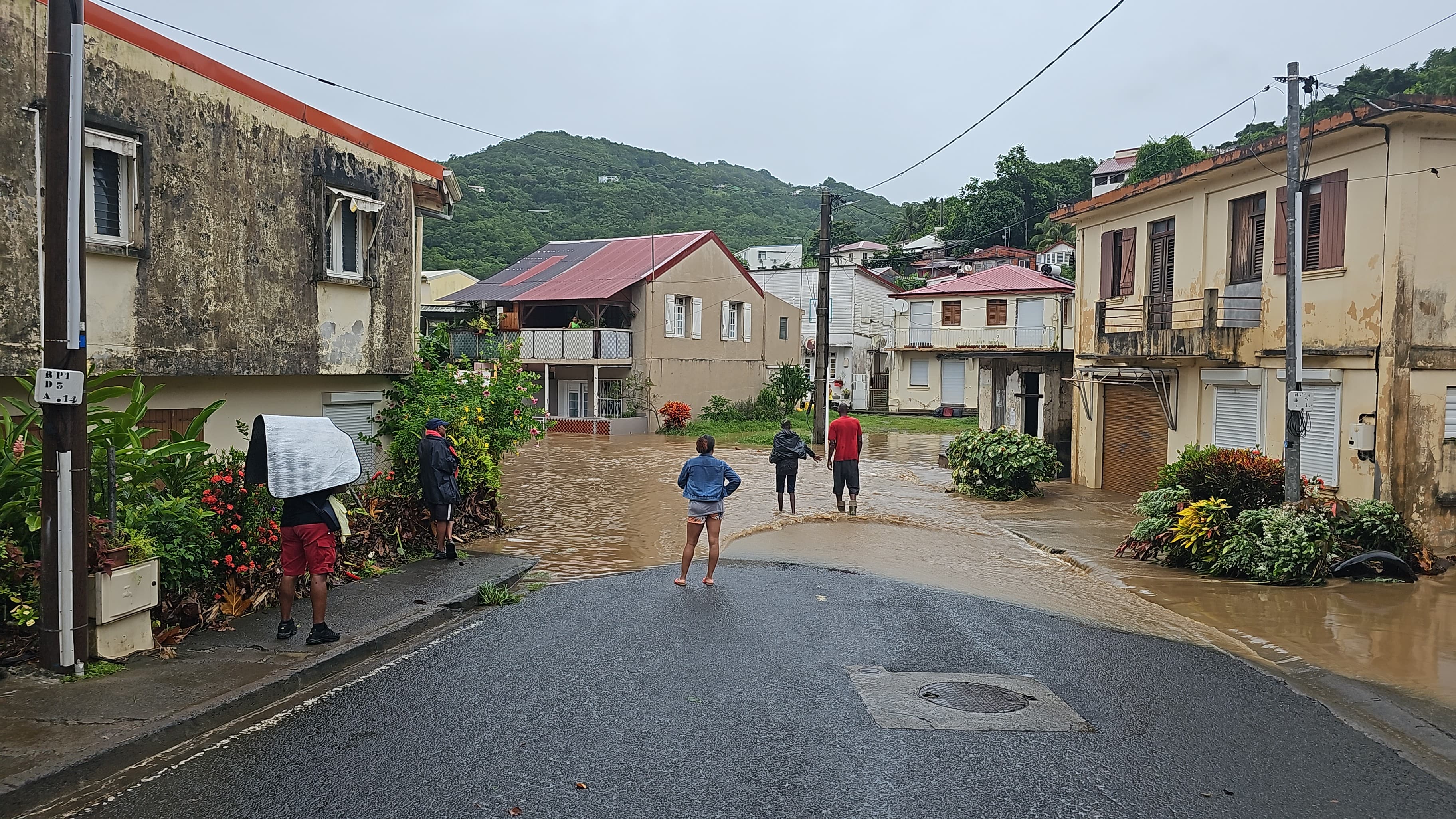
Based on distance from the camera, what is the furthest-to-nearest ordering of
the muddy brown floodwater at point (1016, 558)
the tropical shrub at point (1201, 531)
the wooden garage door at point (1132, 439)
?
the wooden garage door at point (1132, 439) < the tropical shrub at point (1201, 531) < the muddy brown floodwater at point (1016, 558)

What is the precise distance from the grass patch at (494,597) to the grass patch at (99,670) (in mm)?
3503

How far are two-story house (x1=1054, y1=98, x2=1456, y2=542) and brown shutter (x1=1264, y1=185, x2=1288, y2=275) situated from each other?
3 centimetres

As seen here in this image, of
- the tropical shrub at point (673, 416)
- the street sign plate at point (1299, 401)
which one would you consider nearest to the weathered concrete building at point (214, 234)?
the street sign plate at point (1299, 401)

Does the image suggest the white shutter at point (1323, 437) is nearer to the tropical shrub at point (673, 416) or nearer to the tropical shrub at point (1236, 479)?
the tropical shrub at point (1236, 479)

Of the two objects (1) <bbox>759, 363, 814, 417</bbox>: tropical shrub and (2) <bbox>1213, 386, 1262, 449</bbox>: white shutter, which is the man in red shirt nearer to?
(2) <bbox>1213, 386, 1262, 449</bbox>: white shutter

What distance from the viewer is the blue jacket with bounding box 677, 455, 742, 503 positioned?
10.9 m

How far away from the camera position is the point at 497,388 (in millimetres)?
14445

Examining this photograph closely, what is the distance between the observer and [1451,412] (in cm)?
1352

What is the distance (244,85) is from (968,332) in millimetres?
35690

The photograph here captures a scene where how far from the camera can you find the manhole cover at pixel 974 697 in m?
6.64

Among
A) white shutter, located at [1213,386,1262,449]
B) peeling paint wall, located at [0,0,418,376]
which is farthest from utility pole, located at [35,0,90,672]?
white shutter, located at [1213,386,1262,449]

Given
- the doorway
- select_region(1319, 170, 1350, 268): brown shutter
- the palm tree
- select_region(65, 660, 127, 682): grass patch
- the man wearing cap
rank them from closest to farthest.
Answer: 1. select_region(65, 660, 127, 682): grass patch
2. the man wearing cap
3. select_region(1319, 170, 1350, 268): brown shutter
4. the doorway
5. the palm tree

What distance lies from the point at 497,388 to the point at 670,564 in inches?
153

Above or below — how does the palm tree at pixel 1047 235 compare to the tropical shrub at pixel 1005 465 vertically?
above
